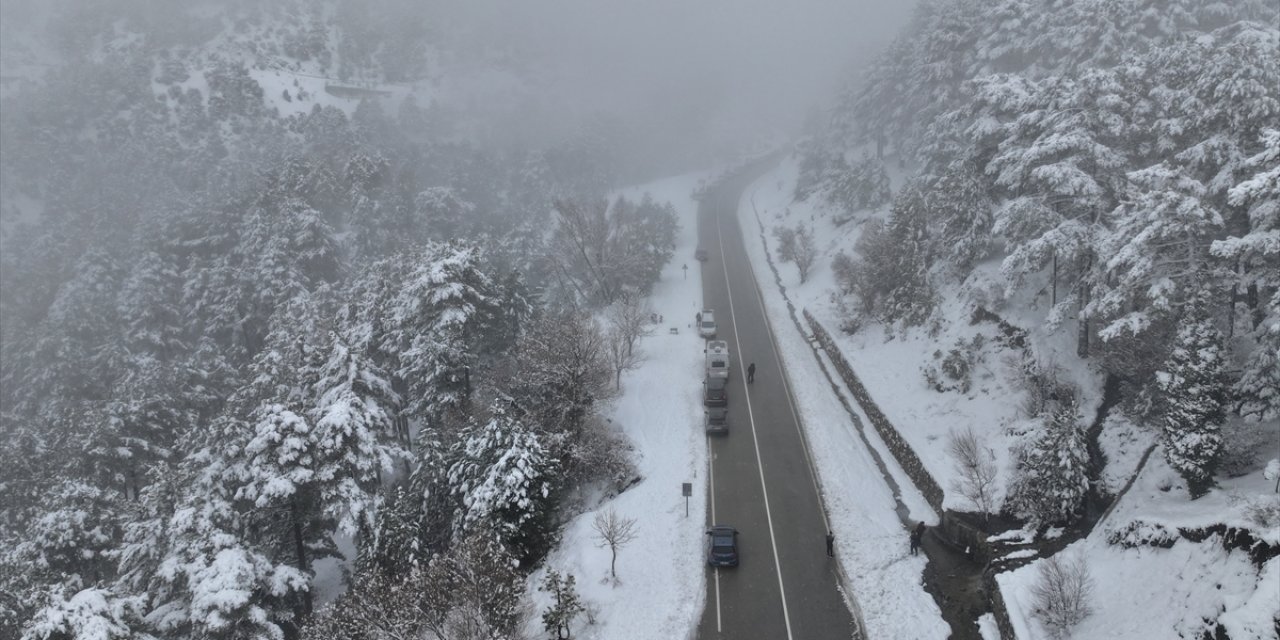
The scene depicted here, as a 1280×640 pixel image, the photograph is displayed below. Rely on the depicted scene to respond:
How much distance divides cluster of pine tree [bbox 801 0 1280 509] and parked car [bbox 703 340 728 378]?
9.47 meters

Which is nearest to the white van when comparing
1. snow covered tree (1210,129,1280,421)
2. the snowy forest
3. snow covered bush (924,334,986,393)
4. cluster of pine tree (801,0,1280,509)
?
the snowy forest

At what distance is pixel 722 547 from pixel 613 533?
4014 mm

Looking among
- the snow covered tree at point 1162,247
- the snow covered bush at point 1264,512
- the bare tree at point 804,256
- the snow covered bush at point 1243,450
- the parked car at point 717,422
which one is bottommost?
the parked car at point 717,422

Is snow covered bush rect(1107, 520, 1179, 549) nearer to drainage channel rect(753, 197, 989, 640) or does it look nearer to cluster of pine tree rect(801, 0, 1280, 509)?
cluster of pine tree rect(801, 0, 1280, 509)

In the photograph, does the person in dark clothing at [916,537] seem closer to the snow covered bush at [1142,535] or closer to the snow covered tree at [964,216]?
the snow covered bush at [1142,535]

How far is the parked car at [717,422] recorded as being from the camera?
1294 inches

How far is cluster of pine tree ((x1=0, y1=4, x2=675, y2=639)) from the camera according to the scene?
22969 millimetres

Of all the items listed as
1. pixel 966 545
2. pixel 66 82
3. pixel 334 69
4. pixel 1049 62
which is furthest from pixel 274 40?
pixel 966 545

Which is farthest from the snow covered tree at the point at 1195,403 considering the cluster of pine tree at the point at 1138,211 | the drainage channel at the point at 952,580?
the drainage channel at the point at 952,580

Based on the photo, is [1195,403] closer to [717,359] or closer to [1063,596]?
[1063,596]

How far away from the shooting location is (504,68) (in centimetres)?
13525

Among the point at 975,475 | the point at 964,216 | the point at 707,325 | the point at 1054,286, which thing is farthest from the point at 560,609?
the point at 964,216

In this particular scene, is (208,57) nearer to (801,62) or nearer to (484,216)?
(484,216)

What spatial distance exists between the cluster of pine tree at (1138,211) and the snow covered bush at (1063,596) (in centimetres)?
451
